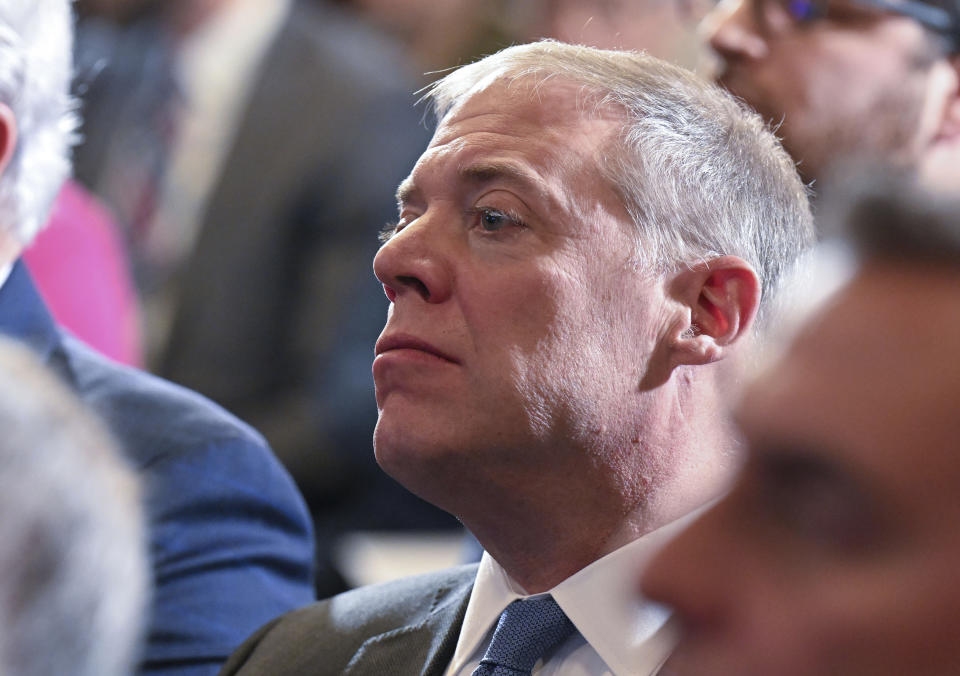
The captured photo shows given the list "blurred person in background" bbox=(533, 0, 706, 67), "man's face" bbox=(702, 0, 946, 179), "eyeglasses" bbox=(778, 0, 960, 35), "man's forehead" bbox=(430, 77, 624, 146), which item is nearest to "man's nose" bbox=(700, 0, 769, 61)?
"man's face" bbox=(702, 0, 946, 179)

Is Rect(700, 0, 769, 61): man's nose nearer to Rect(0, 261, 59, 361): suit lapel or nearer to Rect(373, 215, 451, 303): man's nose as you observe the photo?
Rect(373, 215, 451, 303): man's nose

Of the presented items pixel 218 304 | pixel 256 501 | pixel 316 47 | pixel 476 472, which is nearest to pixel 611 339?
pixel 476 472

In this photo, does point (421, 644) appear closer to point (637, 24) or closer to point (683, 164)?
point (683, 164)

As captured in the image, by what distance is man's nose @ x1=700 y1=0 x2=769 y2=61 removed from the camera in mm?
2438

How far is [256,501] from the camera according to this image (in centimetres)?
228

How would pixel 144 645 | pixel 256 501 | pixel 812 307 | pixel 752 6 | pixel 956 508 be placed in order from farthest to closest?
pixel 752 6 < pixel 256 501 < pixel 144 645 < pixel 812 307 < pixel 956 508

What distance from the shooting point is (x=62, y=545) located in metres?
1.16

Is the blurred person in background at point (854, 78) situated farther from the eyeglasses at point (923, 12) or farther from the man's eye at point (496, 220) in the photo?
the man's eye at point (496, 220)

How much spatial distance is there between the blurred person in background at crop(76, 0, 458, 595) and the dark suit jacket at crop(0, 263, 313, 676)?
78 cm

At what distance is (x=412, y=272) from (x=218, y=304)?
6.39 feet

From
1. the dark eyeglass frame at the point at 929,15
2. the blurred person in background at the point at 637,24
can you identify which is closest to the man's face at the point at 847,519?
the dark eyeglass frame at the point at 929,15

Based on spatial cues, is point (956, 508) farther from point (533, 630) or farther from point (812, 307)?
point (533, 630)

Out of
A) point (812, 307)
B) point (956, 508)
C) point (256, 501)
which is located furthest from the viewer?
point (256, 501)

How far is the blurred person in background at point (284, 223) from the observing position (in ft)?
11.2
